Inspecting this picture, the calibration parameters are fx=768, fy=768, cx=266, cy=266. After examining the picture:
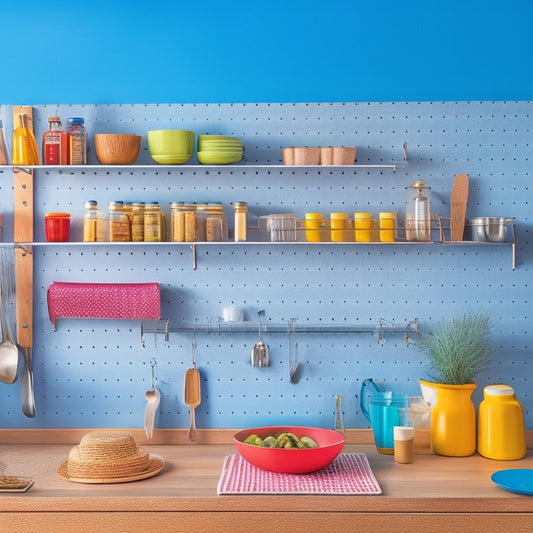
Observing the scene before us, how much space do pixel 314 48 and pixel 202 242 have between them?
784mm

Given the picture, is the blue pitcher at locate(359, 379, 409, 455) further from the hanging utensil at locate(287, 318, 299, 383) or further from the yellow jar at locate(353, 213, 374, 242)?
the yellow jar at locate(353, 213, 374, 242)

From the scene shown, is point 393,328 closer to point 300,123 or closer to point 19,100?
point 300,123

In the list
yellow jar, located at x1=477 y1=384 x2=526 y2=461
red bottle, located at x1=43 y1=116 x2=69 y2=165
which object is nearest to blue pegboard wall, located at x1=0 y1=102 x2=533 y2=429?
red bottle, located at x1=43 y1=116 x2=69 y2=165

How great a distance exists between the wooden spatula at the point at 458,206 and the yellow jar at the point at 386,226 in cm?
21

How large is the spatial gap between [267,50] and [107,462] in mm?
1451

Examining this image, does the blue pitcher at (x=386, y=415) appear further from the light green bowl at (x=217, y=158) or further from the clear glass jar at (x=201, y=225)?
the light green bowl at (x=217, y=158)

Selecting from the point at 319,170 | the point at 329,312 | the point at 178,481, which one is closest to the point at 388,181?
the point at 319,170

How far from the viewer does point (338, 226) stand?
2.50m

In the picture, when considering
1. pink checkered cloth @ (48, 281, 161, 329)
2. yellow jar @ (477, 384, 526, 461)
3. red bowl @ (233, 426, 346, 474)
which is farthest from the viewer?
pink checkered cloth @ (48, 281, 161, 329)

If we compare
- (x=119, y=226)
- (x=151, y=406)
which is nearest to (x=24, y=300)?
(x=119, y=226)

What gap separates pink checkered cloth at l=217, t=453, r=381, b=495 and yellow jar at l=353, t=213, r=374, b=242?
2.31 ft

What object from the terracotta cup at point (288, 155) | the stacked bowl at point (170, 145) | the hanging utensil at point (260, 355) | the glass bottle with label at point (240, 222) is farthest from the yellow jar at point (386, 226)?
the stacked bowl at point (170, 145)

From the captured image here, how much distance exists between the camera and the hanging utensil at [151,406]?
2.59 meters

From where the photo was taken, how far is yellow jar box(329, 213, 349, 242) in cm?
250
